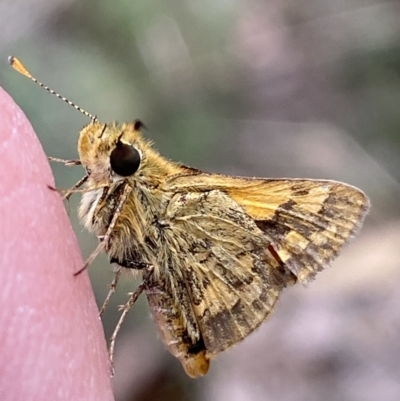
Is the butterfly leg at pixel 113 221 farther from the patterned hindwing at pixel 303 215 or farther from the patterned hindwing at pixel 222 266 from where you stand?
the patterned hindwing at pixel 303 215

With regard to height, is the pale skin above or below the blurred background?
above

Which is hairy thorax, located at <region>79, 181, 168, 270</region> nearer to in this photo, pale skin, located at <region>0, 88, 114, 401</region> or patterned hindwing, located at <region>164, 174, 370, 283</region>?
pale skin, located at <region>0, 88, 114, 401</region>

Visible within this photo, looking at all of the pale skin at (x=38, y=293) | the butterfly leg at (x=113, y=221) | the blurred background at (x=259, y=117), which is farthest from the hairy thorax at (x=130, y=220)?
the blurred background at (x=259, y=117)

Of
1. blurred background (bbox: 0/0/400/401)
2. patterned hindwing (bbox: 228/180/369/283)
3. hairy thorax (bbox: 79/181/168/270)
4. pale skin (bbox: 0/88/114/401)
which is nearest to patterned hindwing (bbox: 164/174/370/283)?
patterned hindwing (bbox: 228/180/369/283)

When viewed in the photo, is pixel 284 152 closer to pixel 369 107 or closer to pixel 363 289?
pixel 369 107

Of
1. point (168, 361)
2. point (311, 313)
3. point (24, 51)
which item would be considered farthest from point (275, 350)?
point (24, 51)

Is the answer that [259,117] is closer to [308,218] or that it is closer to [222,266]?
[308,218]
